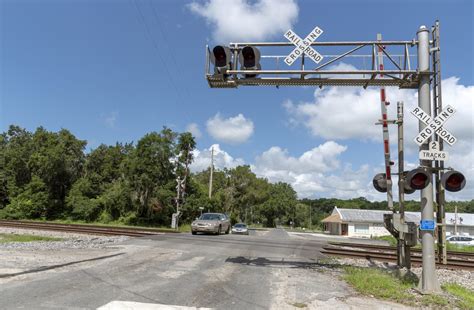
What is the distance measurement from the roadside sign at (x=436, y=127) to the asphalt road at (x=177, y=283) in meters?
3.90

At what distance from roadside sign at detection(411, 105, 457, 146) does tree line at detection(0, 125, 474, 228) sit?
126 feet

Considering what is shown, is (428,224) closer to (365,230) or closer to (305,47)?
(305,47)

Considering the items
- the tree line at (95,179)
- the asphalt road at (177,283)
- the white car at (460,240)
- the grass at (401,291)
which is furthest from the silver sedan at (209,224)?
the white car at (460,240)

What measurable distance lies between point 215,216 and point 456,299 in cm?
1849

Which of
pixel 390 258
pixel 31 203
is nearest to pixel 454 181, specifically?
pixel 390 258

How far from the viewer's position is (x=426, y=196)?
905 centimetres

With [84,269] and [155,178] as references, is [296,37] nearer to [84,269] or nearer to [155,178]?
[84,269]

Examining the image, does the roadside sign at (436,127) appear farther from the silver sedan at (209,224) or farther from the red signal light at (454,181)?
the silver sedan at (209,224)

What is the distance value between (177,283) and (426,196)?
19.7ft

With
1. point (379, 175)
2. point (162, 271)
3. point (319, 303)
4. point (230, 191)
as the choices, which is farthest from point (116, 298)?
point (230, 191)

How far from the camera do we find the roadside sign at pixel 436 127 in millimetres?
8945

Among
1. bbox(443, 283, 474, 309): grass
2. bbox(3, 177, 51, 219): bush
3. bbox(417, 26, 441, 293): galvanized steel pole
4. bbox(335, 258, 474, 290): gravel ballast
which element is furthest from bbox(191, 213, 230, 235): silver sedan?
bbox(3, 177, 51, 219): bush

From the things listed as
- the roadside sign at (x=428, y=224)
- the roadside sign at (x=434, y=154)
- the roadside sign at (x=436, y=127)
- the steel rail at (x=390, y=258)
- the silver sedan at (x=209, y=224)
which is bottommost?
the steel rail at (x=390, y=258)

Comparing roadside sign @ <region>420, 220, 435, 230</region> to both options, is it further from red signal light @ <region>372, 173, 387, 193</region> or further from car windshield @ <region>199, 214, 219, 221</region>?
car windshield @ <region>199, 214, 219, 221</region>
